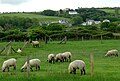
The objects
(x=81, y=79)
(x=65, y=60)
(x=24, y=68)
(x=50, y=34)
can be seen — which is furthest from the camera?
(x=50, y=34)

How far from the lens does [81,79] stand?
19.6 metres

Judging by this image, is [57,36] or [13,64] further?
[57,36]

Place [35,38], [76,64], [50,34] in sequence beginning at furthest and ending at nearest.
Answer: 1. [50,34]
2. [35,38]
3. [76,64]

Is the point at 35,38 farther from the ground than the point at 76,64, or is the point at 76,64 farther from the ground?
the point at 76,64

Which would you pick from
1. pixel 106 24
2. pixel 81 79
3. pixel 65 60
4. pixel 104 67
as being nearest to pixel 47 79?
pixel 81 79

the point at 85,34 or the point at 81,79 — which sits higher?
the point at 81,79

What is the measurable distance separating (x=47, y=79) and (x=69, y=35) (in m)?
58.8

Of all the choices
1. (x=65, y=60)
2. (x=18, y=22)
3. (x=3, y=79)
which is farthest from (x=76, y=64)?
(x=18, y=22)

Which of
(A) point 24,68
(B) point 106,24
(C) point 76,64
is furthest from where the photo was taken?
(B) point 106,24

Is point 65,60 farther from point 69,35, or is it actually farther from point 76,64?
point 69,35

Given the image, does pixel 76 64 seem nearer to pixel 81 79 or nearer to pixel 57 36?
pixel 81 79

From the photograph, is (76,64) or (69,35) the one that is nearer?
(76,64)

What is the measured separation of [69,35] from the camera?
78.2m

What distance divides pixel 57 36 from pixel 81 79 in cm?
5973
